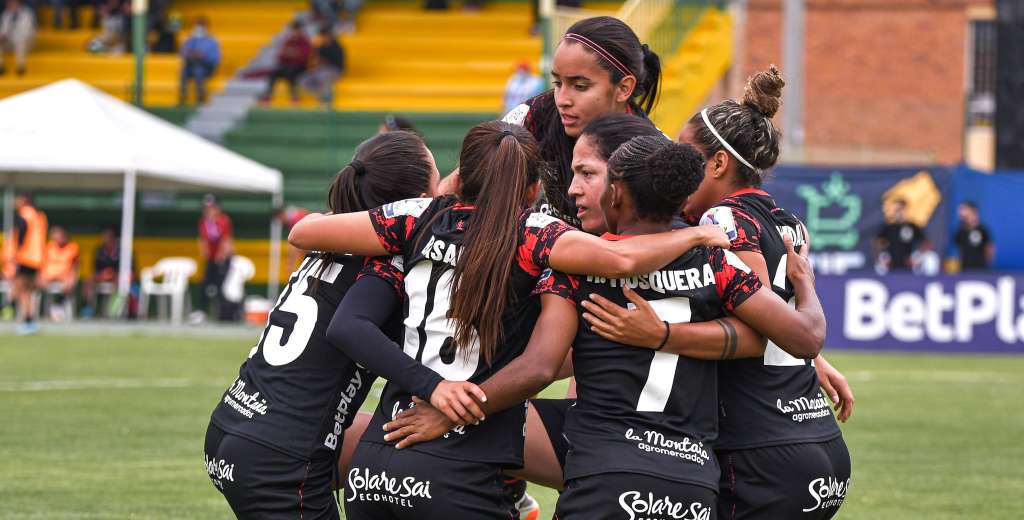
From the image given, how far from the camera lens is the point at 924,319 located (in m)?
18.5

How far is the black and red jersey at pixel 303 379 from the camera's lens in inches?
176

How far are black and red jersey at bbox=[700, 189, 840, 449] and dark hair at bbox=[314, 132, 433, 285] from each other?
0.89 meters

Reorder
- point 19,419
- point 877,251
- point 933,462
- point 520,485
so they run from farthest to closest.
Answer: point 877,251 < point 19,419 < point 933,462 < point 520,485

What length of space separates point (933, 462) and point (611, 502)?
5.80 meters

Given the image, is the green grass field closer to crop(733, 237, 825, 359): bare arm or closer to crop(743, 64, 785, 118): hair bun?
crop(733, 237, 825, 359): bare arm

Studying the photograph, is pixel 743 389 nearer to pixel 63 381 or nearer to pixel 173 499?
pixel 173 499

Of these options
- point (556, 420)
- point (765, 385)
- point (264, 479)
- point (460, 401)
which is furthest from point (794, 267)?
point (264, 479)

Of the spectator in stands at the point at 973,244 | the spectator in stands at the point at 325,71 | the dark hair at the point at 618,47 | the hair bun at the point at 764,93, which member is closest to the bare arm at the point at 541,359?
the hair bun at the point at 764,93

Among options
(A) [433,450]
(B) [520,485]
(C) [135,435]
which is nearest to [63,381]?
(C) [135,435]

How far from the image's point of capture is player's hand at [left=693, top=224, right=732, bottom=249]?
4.06m

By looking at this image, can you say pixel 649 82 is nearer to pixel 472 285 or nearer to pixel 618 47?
pixel 618 47

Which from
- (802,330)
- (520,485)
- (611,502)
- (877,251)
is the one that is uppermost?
(802,330)

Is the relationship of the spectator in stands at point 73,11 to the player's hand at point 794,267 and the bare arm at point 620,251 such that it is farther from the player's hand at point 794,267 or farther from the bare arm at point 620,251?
the bare arm at point 620,251

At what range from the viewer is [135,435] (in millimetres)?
9586
